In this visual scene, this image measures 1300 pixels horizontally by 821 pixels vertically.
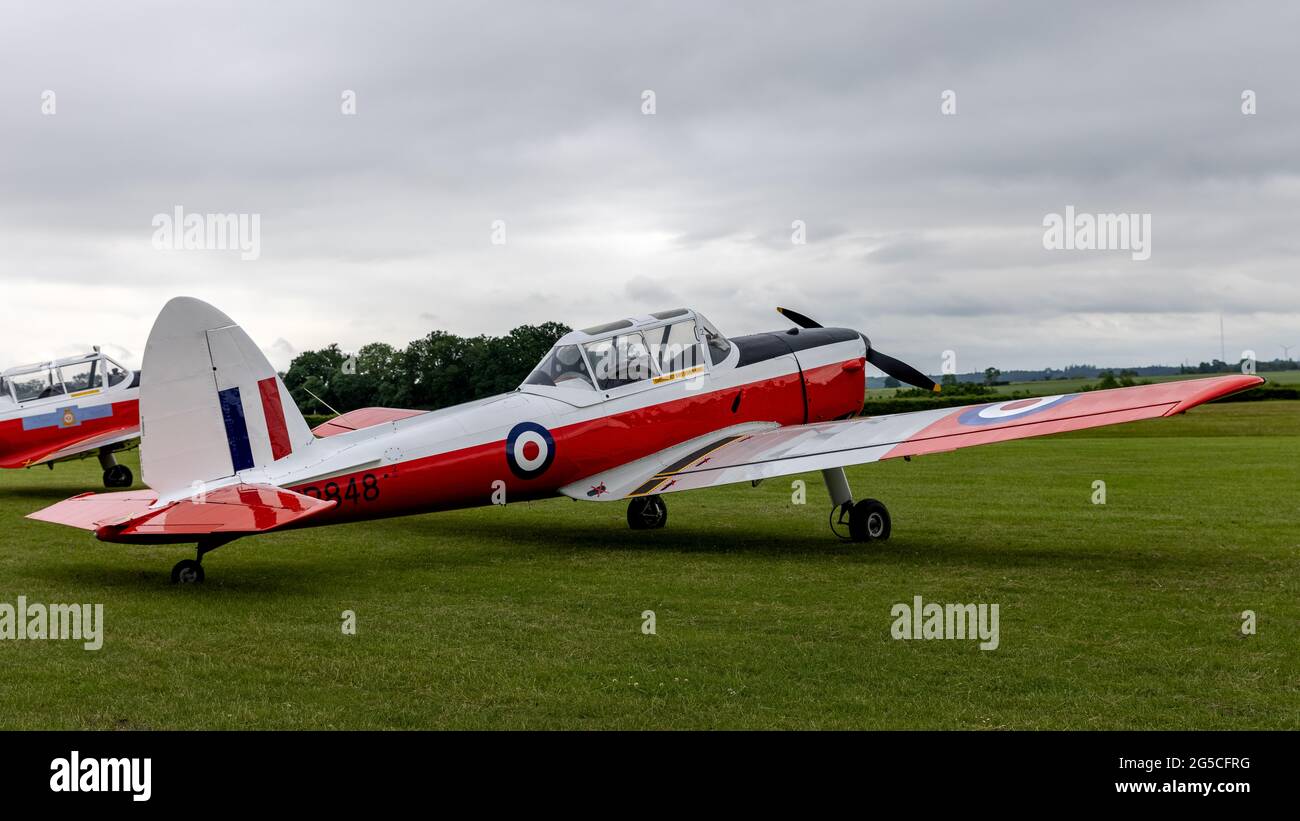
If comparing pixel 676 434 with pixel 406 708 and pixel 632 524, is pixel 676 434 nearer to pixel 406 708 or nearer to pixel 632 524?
pixel 632 524

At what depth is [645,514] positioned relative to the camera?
12148mm

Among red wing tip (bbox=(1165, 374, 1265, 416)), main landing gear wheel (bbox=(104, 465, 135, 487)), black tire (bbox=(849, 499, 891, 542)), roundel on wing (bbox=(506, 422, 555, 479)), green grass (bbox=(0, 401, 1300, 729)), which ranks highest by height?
red wing tip (bbox=(1165, 374, 1265, 416))

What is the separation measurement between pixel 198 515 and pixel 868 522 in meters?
6.34

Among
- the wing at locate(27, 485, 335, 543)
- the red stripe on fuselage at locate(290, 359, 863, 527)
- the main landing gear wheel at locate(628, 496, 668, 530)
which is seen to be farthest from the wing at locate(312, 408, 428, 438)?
the wing at locate(27, 485, 335, 543)

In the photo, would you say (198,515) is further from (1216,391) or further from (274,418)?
(1216,391)

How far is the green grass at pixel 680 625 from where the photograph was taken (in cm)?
491

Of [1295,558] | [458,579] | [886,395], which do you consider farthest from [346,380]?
[1295,558]

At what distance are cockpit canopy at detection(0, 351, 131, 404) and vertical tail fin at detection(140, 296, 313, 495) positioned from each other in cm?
1141

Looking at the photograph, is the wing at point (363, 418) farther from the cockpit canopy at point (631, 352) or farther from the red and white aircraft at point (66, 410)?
the red and white aircraft at point (66, 410)

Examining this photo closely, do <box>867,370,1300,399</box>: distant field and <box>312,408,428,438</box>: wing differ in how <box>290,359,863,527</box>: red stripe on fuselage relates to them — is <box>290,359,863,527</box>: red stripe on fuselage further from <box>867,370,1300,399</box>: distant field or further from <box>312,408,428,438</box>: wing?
<box>867,370,1300,399</box>: distant field

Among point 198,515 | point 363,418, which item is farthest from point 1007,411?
point 363,418

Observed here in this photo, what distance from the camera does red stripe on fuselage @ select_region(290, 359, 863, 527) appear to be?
8852 mm

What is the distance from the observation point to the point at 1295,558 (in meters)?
9.16
